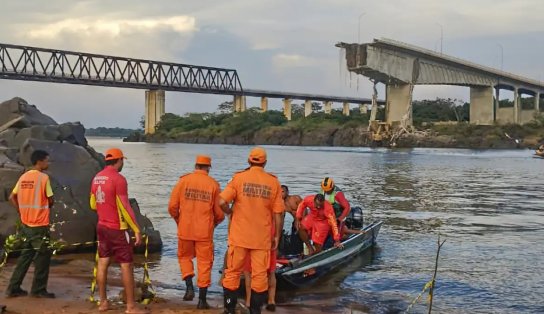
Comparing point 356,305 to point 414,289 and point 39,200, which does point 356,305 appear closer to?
point 414,289

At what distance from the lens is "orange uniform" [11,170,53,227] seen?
8.42 m

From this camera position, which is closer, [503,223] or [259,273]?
[259,273]

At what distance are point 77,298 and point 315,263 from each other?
174 inches

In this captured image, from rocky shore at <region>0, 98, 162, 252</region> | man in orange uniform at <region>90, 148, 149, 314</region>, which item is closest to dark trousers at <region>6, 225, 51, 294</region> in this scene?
man in orange uniform at <region>90, 148, 149, 314</region>

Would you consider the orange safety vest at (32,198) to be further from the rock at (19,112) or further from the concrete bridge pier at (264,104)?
the concrete bridge pier at (264,104)

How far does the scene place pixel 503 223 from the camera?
22000 mm

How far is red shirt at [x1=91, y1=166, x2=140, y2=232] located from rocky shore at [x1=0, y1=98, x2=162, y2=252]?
5805mm

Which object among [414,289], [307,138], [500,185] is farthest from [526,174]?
[307,138]

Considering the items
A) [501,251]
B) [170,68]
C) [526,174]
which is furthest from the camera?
[170,68]

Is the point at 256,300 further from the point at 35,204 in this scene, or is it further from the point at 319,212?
the point at 319,212

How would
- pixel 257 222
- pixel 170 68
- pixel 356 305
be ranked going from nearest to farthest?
1. pixel 257 222
2. pixel 356 305
3. pixel 170 68

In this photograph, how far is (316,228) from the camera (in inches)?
473

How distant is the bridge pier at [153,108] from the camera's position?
140250mm

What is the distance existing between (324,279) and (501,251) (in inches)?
254
